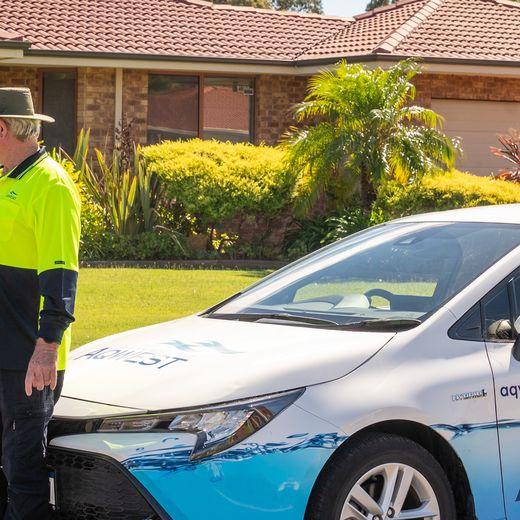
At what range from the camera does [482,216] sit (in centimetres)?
579

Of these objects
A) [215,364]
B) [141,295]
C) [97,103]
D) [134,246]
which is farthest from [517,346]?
[97,103]

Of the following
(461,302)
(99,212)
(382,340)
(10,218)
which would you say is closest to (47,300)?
(10,218)

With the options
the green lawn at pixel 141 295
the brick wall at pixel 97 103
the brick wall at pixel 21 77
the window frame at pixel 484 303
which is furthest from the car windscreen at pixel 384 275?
the brick wall at pixel 21 77

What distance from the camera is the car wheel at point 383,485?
175 inches

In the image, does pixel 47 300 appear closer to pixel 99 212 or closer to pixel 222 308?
pixel 222 308

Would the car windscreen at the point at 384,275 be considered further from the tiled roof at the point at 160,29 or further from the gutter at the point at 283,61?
the tiled roof at the point at 160,29

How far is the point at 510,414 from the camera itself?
4891mm

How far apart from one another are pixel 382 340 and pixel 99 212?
1311cm

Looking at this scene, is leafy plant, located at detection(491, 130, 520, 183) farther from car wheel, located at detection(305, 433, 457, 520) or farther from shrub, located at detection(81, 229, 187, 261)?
car wheel, located at detection(305, 433, 457, 520)

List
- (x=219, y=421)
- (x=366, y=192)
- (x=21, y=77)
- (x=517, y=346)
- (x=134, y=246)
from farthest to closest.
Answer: (x=21, y=77)
(x=366, y=192)
(x=134, y=246)
(x=517, y=346)
(x=219, y=421)

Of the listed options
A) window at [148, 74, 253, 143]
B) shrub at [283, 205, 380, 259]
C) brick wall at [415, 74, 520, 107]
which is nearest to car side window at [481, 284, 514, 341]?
shrub at [283, 205, 380, 259]

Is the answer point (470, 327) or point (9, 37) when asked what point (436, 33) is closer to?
point (9, 37)

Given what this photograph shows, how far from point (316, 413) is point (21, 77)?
716 inches

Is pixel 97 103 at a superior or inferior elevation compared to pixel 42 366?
superior
